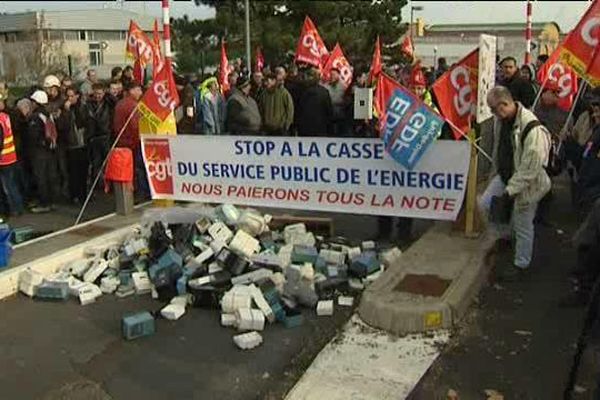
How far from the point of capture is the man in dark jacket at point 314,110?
11438 mm

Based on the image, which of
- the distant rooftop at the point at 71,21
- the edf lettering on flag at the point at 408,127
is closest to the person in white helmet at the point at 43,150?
the edf lettering on flag at the point at 408,127

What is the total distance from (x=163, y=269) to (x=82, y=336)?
121cm

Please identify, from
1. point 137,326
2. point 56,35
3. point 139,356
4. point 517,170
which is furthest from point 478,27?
point 139,356

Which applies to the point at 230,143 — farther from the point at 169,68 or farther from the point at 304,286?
the point at 304,286

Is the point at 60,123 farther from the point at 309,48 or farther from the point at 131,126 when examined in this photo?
the point at 309,48

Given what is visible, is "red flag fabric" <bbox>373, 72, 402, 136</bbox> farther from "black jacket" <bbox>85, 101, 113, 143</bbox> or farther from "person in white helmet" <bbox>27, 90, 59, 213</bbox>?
"person in white helmet" <bbox>27, 90, 59, 213</bbox>

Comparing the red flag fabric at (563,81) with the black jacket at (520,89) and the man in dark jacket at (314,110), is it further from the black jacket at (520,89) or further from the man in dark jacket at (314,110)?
the man in dark jacket at (314,110)

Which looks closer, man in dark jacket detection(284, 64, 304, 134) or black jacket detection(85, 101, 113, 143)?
black jacket detection(85, 101, 113, 143)

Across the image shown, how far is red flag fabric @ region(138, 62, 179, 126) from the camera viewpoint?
897cm

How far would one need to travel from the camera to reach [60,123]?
35.4 feet

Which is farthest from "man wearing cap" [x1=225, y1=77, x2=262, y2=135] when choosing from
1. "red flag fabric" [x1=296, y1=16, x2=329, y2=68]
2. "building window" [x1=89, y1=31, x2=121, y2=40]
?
"building window" [x1=89, y1=31, x2=121, y2=40]

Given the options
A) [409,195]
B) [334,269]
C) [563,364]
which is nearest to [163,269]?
[334,269]

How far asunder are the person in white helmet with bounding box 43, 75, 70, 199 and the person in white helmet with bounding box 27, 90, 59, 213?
102 mm

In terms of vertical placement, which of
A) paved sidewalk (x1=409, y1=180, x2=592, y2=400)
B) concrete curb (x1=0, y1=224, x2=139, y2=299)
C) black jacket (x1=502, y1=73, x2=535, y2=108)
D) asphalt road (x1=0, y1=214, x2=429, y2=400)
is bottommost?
asphalt road (x1=0, y1=214, x2=429, y2=400)
